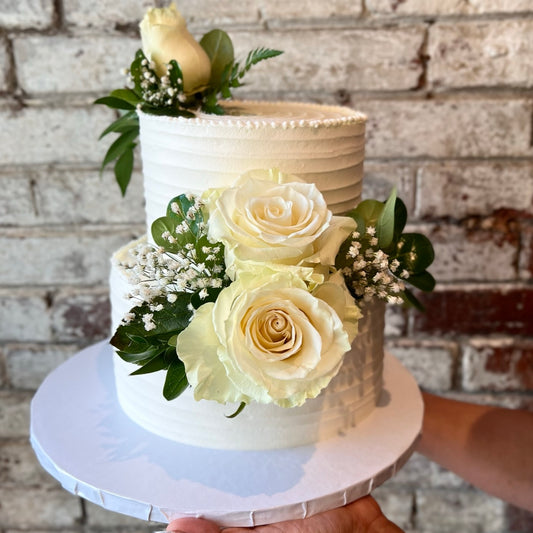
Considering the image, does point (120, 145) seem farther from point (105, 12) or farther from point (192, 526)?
point (192, 526)

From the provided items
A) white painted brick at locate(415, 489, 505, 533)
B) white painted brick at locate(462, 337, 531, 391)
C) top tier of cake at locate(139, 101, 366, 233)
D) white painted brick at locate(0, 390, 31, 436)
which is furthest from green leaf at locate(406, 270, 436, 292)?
white painted brick at locate(0, 390, 31, 436)

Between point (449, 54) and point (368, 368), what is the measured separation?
54cm

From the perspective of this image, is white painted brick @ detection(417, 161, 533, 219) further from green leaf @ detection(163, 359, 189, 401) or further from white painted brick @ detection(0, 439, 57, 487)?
white painted brick @ detection(0, 439, 57, 487)

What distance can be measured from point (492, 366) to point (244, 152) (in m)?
0.72

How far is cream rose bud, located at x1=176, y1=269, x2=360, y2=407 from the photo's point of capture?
477mm

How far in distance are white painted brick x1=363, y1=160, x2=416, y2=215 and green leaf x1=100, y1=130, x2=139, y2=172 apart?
Answer: 396 mm

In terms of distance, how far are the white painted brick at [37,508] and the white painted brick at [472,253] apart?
0.84m

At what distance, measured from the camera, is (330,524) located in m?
0.58

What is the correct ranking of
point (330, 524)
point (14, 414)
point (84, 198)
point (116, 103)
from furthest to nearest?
1. point (14, 414)
2. point (84, 198)
3. point (116, 103)
4. point (330, 524)

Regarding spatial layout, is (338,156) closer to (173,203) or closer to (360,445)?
(173,203)

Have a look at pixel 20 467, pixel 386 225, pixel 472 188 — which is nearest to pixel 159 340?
pixel 386 225

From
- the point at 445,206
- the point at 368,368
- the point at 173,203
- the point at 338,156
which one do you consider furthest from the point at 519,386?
the point at 173,203

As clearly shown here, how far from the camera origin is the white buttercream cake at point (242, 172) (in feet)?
1.84

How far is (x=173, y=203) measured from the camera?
0.55m
